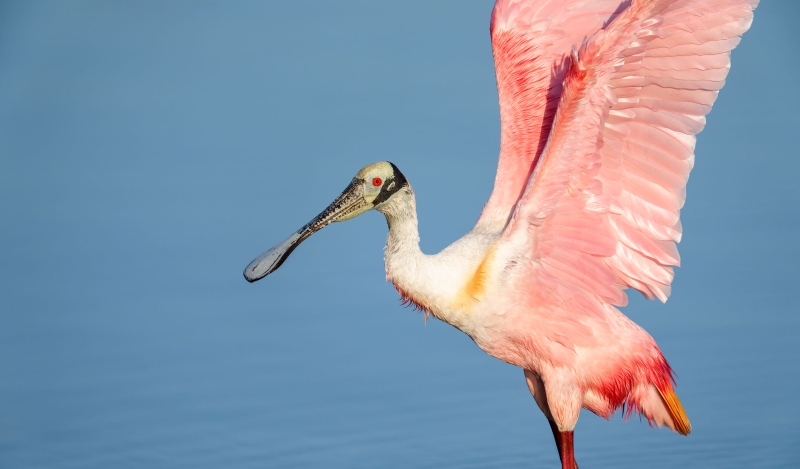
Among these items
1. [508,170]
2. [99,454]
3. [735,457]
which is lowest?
[735,457]

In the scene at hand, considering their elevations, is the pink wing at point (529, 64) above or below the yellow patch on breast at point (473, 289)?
above

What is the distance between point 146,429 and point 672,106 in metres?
4.31

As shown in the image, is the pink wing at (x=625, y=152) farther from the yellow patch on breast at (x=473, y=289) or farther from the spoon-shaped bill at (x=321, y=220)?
the spoon-shaped bill at (x=321, y=220)

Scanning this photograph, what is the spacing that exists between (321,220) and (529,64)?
1710 mm

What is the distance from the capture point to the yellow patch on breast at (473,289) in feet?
33.2

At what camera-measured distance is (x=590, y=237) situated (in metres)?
10.2

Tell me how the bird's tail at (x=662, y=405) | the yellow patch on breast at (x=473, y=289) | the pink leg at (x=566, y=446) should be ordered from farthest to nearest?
the bird's tail at (x=662, y=405) < the pink leg at (x=566, y=446) < the yellow patch on breast at (x=473, y=289)

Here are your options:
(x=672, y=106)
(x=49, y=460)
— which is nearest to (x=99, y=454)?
(x=49, y=460)

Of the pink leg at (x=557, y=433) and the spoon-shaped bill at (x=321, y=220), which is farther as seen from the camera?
the spoon-shaped bill at (x=321, y=220)

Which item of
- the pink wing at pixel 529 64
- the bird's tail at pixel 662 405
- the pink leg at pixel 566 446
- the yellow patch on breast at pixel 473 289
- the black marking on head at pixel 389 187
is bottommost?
the pink leg at pixel 566 446

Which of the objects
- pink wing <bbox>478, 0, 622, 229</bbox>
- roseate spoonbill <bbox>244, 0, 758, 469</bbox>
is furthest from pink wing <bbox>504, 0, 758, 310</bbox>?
pink wing <bbox>478, 0, 622, 229</bbox>

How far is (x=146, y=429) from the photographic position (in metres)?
11.8

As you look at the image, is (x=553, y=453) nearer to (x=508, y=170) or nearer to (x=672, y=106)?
(x=508, y=170)

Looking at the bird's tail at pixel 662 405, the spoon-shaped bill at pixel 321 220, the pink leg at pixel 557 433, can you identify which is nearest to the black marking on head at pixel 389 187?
the spoon-shaped bill at pixel 321 220
